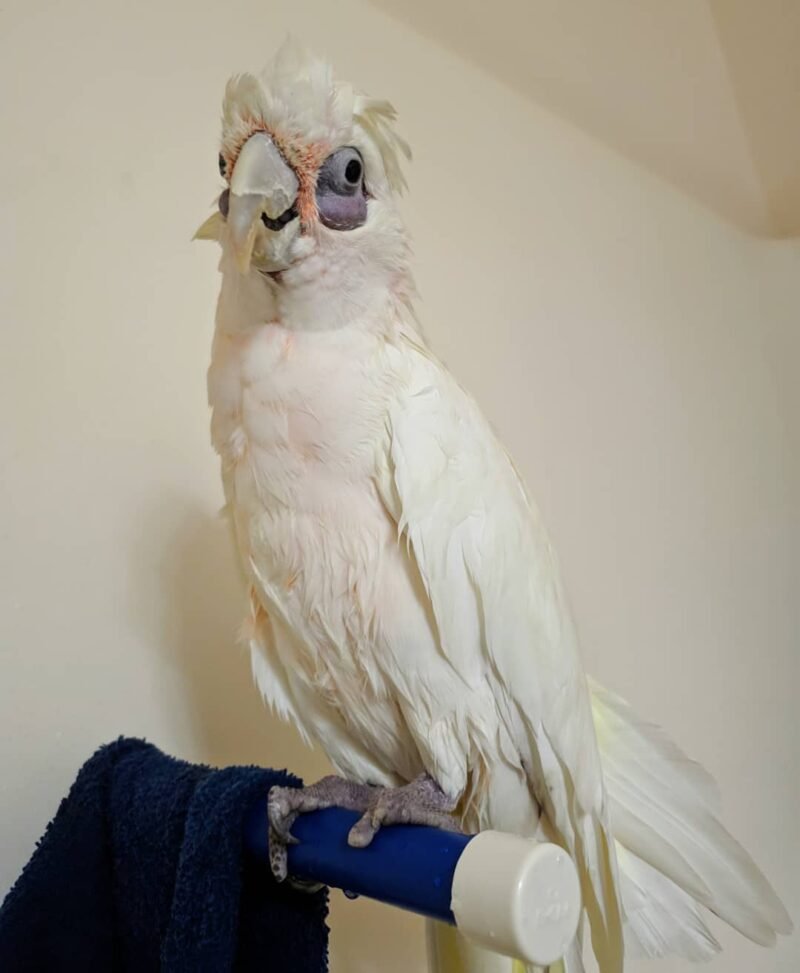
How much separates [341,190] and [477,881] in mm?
573

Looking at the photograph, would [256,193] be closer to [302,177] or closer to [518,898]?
[302,177]

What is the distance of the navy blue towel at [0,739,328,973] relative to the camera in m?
0.63

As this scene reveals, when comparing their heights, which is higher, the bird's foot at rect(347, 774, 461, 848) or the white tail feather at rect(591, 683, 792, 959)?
the bird's foot at rect(347, 774, 461, 848)

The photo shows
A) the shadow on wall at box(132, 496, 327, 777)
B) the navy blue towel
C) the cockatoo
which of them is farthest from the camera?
the shadow on wall at box(132, 496, 327, 777)

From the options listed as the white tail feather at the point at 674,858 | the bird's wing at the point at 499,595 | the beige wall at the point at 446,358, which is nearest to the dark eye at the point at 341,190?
the bird's wing at the point at 499,595

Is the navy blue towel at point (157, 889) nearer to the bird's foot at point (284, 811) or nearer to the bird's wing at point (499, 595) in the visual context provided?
the bird's foot at point (284, 811)

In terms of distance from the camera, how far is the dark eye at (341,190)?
747mm

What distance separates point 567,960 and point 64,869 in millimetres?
494

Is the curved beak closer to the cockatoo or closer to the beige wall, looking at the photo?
the cockatoo

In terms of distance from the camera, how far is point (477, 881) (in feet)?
1.65

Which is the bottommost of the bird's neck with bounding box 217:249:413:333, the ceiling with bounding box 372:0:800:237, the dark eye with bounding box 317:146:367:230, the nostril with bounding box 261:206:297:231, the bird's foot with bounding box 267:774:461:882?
the bird's foot with bounding box 267:774:461:882

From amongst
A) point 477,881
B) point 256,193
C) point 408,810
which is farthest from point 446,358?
point 477,881

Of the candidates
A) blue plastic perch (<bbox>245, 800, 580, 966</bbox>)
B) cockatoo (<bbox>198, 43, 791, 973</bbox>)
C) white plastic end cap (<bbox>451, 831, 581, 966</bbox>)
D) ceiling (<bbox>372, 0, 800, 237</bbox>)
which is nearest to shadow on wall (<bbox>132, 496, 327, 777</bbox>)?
cockatoo (<bbox>198, 43, 791, 973</bbox>)

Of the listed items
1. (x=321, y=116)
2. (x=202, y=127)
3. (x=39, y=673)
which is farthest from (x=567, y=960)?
(x=202, y=127)
